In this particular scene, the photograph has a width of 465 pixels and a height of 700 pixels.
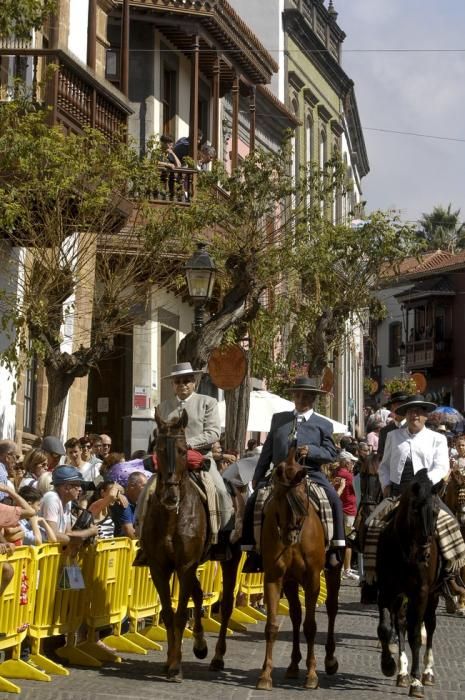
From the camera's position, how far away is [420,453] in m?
14.0

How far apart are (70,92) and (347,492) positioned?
7.73m

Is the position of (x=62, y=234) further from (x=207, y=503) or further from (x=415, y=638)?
(x=415, y=638)

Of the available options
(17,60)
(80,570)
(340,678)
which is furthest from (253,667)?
(17,60)

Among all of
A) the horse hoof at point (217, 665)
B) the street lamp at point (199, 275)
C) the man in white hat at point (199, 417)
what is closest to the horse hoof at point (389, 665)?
the horse hoof at point (217, 665)

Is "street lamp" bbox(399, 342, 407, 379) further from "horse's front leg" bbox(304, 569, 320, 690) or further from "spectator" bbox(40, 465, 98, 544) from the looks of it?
"horse's front leg" bbox(304, 569, 320, 690)

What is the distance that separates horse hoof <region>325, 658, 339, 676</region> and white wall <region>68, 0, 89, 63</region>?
16.6 m

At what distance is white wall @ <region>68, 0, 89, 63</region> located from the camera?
2794cm

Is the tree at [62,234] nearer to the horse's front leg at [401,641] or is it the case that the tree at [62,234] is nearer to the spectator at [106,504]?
the spectator at [106,504]

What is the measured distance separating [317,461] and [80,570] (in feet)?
7.25

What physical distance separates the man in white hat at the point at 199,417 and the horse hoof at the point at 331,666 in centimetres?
148

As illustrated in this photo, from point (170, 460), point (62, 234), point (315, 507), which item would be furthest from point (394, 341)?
point (170, 460)

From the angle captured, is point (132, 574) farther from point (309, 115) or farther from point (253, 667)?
point (309, 115)

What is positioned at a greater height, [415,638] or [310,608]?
[310,608]

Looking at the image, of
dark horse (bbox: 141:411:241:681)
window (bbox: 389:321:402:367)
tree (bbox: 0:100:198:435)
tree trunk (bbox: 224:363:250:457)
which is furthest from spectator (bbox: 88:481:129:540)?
window (bbox: 389:321:402:367)
